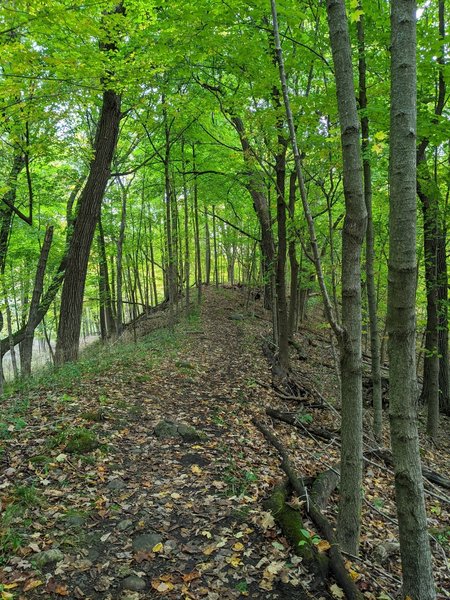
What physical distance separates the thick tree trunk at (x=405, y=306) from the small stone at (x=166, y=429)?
3.57m

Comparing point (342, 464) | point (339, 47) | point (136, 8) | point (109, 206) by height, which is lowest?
point (342, 464)

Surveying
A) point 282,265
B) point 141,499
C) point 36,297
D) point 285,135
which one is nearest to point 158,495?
point 141,499

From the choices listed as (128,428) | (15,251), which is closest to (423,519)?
(128,428)

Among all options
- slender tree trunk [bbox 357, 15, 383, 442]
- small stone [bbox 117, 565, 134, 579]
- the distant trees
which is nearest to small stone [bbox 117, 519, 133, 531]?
small stone [bbox 117, 565, 134, 579]

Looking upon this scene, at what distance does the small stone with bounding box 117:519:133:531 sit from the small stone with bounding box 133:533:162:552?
0.17 m

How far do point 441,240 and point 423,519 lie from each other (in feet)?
26.7

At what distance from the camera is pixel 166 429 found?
5.69 metres

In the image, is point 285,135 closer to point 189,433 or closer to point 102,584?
point 189,433

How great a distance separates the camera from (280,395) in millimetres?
8492

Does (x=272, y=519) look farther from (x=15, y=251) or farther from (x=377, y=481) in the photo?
(x=15, y=251)

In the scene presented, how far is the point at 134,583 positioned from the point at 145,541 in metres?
0.47

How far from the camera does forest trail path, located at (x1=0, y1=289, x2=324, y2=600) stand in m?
3.09

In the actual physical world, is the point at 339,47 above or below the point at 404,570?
above

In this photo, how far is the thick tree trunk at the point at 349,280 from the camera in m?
3.09
